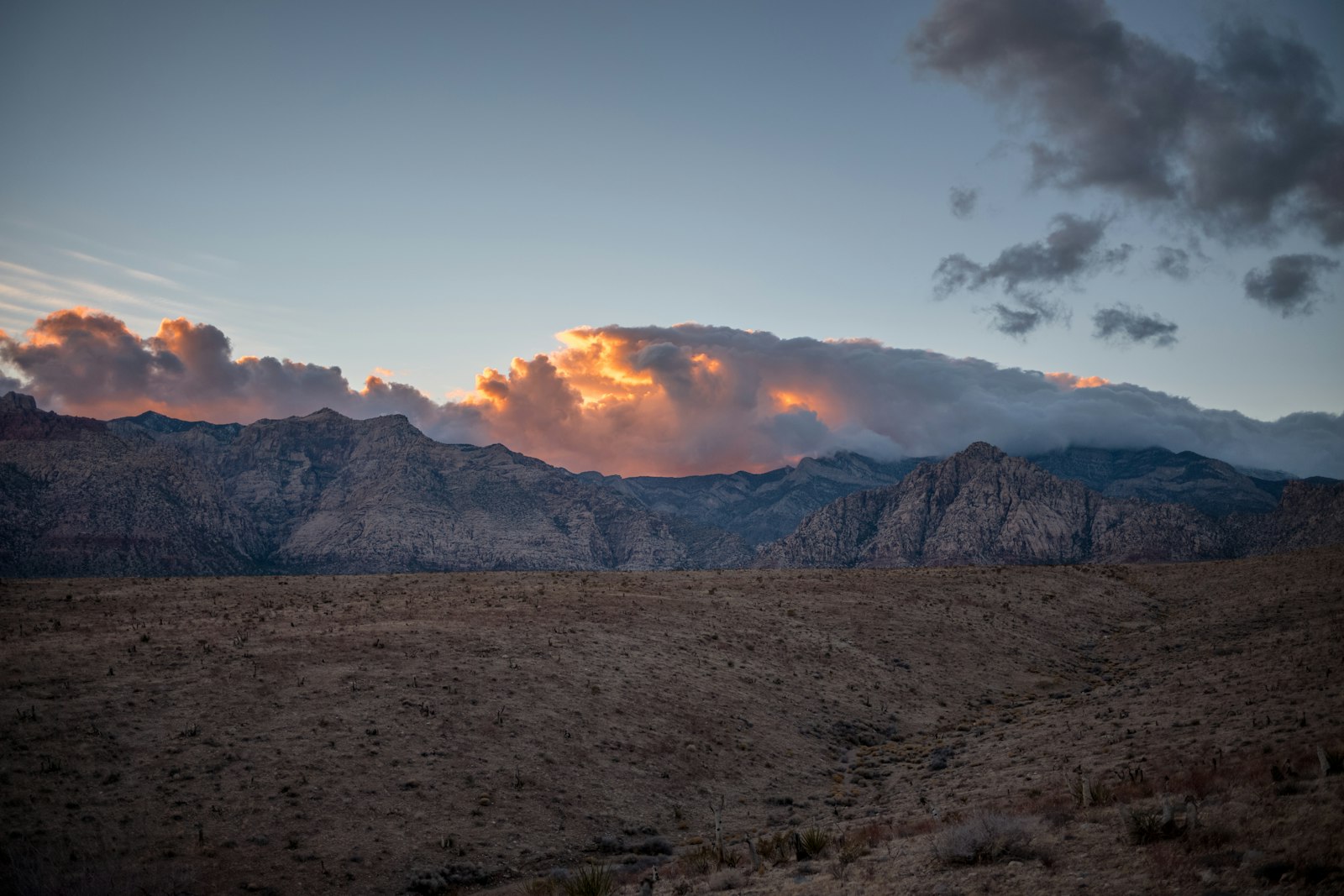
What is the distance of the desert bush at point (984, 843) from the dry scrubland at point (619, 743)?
0.27 feet

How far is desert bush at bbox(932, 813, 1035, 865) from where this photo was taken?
16.3 m

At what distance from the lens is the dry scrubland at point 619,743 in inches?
710

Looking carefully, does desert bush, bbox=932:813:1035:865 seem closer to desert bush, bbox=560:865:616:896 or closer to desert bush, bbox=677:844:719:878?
desert bush, bbox=677:844:719:878

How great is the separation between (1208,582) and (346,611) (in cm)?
8448

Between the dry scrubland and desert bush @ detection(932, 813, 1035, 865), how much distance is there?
0.08 metres

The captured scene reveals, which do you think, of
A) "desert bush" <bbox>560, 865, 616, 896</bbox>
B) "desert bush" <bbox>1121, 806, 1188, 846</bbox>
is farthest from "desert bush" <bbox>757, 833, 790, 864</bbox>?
"desert bush" <bbox>1121, 806, 1188, 846</bbox>

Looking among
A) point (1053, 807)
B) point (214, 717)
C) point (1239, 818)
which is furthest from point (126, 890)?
point (1239, 818)

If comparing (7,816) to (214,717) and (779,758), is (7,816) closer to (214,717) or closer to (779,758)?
(214,717)

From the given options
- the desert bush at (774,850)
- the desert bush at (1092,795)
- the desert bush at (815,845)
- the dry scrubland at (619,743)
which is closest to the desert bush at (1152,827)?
the dry scrubland at (619,743)

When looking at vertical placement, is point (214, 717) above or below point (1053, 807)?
below

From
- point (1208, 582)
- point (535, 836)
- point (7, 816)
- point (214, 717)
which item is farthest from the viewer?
point (1208, 582)

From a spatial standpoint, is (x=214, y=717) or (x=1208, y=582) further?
(x=1208, y=582)

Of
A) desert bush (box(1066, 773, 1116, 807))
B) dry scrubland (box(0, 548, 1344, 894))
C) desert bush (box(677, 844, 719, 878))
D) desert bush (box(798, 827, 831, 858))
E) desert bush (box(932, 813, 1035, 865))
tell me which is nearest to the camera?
desert bush (box(932, 813, 1035, 865))

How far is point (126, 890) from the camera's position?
65.6ft
